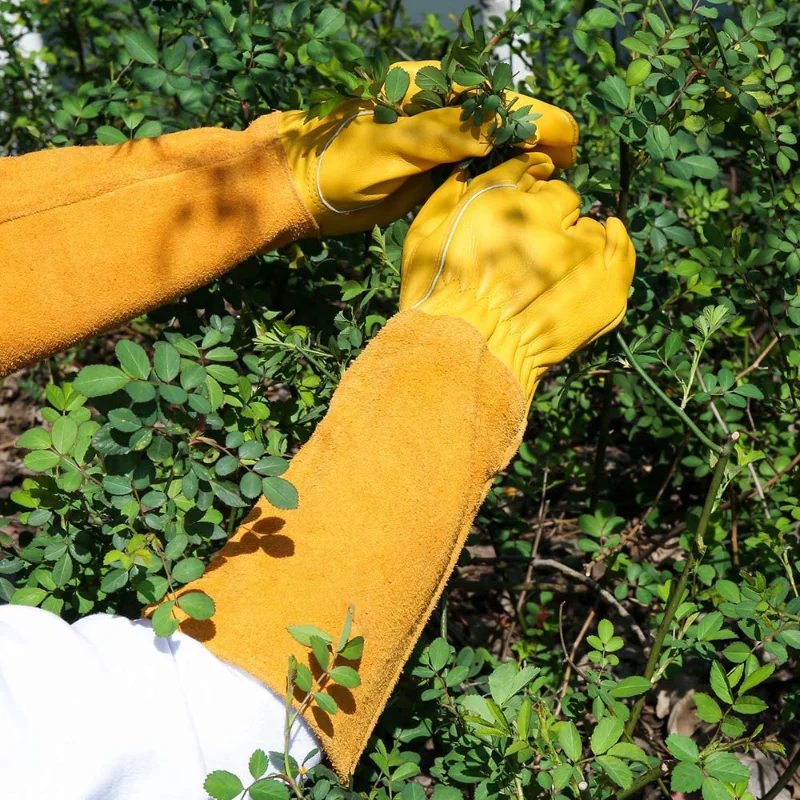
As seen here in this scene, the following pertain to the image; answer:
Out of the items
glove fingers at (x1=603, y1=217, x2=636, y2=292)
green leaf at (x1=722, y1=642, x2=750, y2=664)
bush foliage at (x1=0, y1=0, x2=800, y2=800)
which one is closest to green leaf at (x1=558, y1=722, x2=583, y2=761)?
bush foliage at (x1=0, y1=0, x2=800, y2=800)

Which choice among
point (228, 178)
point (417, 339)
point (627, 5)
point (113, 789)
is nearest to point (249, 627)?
point (113, 789)

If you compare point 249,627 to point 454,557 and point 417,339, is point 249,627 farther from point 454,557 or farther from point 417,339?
point 417,339

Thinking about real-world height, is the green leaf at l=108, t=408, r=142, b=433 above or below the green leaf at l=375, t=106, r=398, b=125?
below

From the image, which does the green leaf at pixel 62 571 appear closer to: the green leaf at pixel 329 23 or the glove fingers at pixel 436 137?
the glove fingers at pixel 436 137

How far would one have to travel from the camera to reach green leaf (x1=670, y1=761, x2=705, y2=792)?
1234 mm

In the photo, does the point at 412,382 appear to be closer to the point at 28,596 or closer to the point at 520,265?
the point at 520,265

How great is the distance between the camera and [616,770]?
4.16 ft

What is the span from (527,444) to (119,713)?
1508 mm

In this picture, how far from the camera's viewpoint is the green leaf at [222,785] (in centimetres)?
112

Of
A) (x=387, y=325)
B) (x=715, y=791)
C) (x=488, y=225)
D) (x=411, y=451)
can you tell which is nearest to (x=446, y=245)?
(x=488, y=225)

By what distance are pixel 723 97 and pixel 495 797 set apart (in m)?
1.37

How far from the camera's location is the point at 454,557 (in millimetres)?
1476

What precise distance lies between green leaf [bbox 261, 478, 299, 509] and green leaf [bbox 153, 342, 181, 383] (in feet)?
0.75

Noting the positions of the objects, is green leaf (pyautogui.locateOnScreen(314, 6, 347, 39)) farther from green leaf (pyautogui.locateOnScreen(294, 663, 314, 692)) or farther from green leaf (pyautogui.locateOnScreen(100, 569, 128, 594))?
green leaf (pyautogui.locateOnScreen(294, 663, 314, 692))
